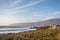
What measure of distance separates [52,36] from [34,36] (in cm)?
90

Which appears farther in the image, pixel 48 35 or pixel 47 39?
pixel 48 35

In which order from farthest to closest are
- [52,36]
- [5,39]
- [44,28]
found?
[44,28] < [52,36] < [5,39]

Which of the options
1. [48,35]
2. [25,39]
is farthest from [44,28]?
[25,39]

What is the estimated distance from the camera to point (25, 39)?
24.0 ft

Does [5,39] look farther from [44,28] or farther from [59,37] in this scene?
[44,28]

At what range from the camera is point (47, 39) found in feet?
24.3

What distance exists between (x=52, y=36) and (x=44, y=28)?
2.60 meters

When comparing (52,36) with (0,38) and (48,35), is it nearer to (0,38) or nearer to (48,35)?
Answer: (48,35)

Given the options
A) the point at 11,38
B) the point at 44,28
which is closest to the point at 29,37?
the point at 11,38

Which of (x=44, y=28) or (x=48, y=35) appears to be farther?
(x=44, y=28)

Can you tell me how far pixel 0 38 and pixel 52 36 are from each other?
2.53 meters

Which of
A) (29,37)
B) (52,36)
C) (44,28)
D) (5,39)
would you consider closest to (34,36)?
(29,37)

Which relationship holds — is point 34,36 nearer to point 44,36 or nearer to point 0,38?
point 44,36

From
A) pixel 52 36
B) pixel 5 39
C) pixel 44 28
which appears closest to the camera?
pixel 5 39
